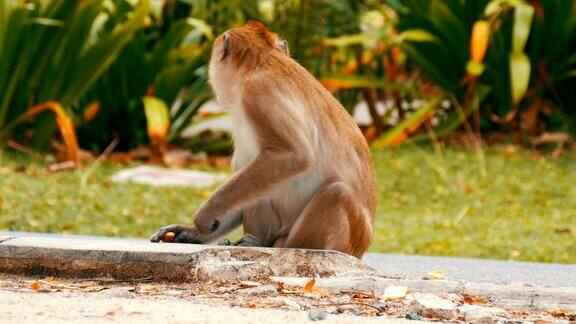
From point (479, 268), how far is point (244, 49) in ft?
6.96

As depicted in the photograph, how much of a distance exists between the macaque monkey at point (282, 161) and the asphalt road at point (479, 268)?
0.98m

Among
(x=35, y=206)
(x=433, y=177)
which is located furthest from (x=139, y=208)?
(x=433, y=177)

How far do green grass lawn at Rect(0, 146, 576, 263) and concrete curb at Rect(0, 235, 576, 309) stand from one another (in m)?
2.56

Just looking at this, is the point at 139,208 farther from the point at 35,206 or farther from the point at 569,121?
the point at 569,121

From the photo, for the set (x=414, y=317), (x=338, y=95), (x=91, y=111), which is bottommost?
(x=338, y=95)

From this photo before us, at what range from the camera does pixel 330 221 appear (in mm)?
5094

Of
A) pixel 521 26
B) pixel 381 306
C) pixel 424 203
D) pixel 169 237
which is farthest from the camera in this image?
pixel 521 26

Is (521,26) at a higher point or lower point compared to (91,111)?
higher

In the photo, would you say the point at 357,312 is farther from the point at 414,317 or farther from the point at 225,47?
the point at 225,47

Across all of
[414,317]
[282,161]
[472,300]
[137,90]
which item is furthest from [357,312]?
[137,90]

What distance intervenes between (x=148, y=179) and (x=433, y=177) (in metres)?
2.17

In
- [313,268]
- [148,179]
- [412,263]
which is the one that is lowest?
[148,179]

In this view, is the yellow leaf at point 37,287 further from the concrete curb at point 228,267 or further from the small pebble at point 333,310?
the small pebble at point 333,310

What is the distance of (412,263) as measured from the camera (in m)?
6.83
